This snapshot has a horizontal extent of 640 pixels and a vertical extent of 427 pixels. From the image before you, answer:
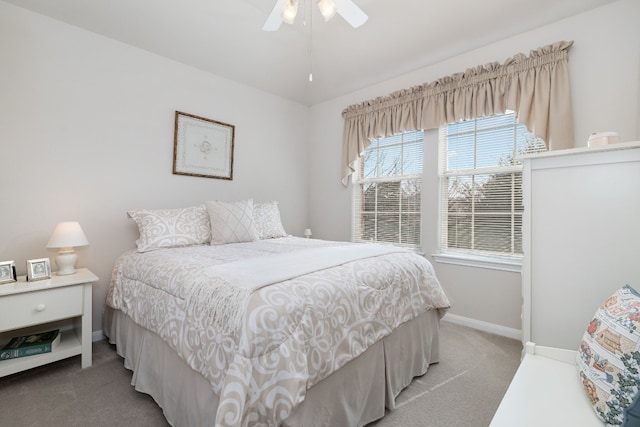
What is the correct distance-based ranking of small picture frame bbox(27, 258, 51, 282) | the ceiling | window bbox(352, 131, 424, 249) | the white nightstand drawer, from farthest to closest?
1. window bbox(352, 131, 424, 249)
2. the ceiling
3. small picture frame bbox(27, 258, 51, 282)
4. the white nightstand drawer

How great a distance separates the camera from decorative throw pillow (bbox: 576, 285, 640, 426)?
78 centimetres

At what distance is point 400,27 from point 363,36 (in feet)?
1.11

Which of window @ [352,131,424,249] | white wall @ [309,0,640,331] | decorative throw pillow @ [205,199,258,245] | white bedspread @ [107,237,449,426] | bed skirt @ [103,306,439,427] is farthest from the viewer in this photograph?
window @ [352,131,424,249]

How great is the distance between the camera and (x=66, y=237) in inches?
80.3

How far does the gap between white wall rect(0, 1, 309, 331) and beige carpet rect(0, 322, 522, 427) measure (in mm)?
638

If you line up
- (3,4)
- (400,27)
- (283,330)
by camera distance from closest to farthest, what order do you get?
(283,330), (3,4), (400,27)

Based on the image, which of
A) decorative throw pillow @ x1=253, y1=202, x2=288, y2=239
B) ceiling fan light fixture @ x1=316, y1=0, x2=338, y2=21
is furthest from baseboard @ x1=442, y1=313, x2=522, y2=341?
ceiling fan light fixture @ x1=316, y1=0, x2=338, y2=21

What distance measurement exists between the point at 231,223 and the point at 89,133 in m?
1.42

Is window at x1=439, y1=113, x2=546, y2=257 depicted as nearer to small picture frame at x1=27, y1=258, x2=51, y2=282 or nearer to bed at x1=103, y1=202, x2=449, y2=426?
bed at x1=103, y1=202, x2=449, y2=426

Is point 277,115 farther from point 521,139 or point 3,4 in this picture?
point 521,139

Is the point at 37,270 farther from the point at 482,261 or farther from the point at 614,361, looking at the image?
the point at 482,261

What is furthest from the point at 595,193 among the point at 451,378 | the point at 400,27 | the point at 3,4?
the point at 3,4

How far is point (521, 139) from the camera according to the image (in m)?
2.55

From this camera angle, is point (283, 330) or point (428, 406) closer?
point (283, 330)
